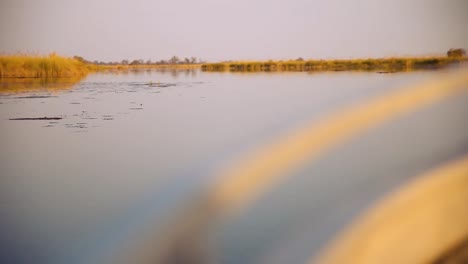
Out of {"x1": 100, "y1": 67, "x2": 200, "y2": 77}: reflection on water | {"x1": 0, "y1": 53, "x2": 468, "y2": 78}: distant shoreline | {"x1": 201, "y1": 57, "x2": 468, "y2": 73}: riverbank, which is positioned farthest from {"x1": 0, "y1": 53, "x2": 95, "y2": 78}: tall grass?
{"x1": 201, "y1": 57, "x2": 468, "y2": 73}: riverbank

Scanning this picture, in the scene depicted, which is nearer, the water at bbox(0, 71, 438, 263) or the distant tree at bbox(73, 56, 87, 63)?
the water at bbox(0, 71, 438, 263)

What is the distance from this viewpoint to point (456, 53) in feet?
5.90

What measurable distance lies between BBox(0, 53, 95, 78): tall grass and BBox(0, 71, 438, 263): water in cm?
5

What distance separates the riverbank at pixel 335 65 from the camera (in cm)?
172

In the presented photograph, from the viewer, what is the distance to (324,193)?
1665 millimetres

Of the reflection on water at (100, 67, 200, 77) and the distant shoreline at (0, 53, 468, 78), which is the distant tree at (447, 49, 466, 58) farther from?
the reflection on water at (100, 67, 200, 77)

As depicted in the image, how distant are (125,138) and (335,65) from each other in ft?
2.97

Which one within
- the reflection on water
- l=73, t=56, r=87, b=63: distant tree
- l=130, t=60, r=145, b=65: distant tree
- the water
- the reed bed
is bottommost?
the water

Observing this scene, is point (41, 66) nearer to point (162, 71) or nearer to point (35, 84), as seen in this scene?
point (35, 84)

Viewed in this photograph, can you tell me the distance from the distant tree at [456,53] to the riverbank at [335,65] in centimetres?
5

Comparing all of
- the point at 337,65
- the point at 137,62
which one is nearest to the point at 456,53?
the point at 337,65

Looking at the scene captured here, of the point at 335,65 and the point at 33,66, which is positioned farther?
the point at 335,65

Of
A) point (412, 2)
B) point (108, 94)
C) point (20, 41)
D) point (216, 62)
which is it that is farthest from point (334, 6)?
point (20, 41)

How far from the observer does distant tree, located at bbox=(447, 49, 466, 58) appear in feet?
5.88
